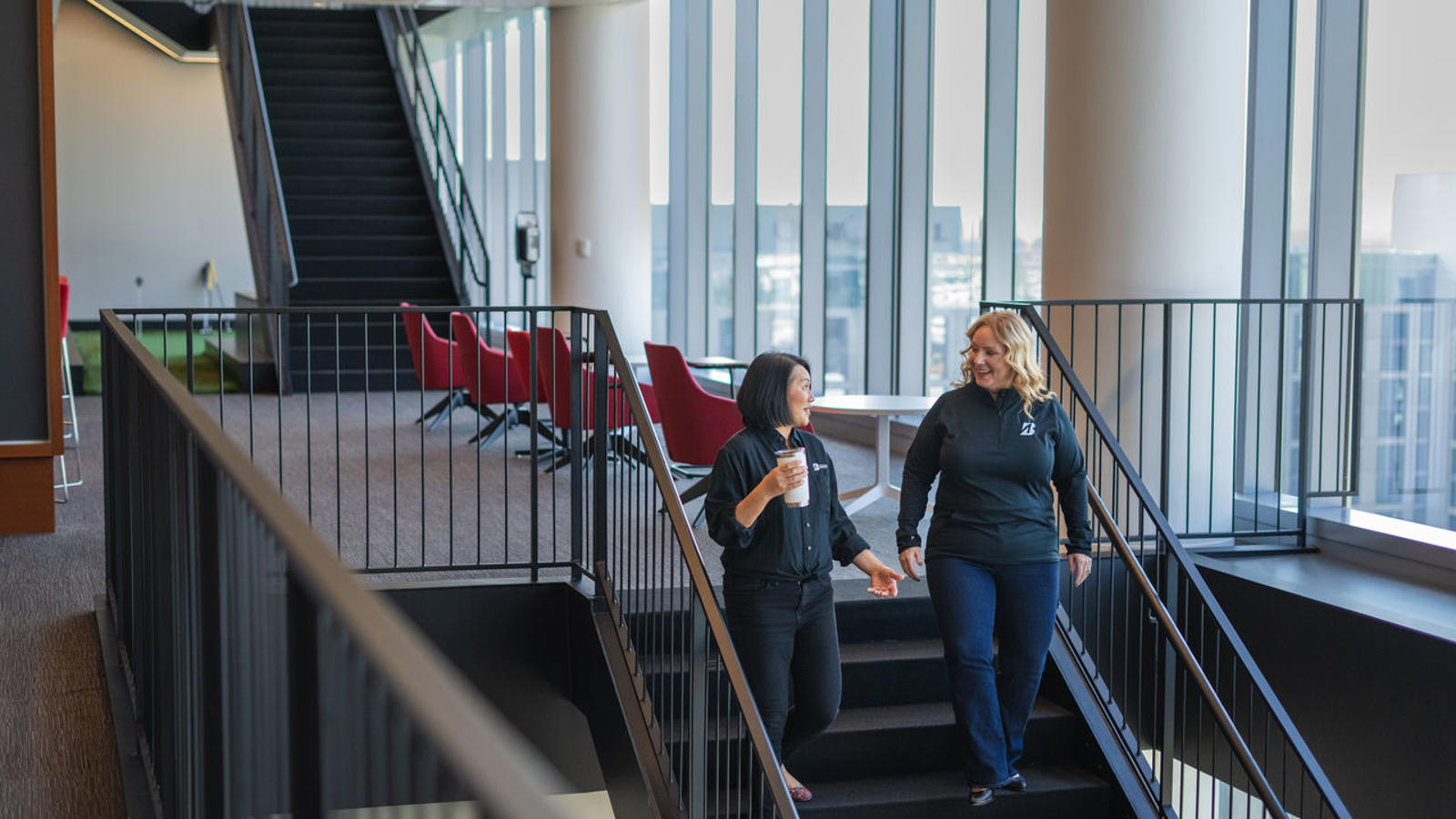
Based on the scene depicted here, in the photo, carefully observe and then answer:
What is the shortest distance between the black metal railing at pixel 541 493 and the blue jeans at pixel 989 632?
707mm

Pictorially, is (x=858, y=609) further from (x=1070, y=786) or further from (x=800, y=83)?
(x=800, y=83)

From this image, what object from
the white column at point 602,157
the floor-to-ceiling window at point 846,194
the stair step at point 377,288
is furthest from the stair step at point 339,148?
the floor-to-ceiling window at point 846,194

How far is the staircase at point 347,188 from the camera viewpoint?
41.8ft

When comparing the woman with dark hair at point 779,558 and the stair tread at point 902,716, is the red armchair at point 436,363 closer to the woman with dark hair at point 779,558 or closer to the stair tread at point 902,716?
the stair tread at point 902,716

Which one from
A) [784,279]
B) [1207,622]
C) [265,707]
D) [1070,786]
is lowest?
[1070,786]

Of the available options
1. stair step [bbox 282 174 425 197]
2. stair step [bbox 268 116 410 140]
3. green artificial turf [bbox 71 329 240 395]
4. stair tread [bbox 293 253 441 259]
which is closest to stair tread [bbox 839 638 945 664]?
green artificial turf [bbox 71 329 240 395]

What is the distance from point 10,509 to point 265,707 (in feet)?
17.5

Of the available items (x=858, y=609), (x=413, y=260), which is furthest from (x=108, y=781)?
(x=413, y=260)

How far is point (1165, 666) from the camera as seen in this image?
5.49 meters

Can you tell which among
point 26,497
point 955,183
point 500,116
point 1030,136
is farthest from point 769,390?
point 500,116

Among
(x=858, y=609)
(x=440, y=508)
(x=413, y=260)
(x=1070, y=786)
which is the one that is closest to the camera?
(x=1070, y=786)

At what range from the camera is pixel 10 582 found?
5781 millimetres

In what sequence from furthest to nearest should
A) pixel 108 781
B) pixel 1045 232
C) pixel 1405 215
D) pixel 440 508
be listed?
pixel 440 508 < pixel 1045 232 < pixel 1405 215 < pixel 108 781

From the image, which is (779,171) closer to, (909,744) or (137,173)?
(909,744)
